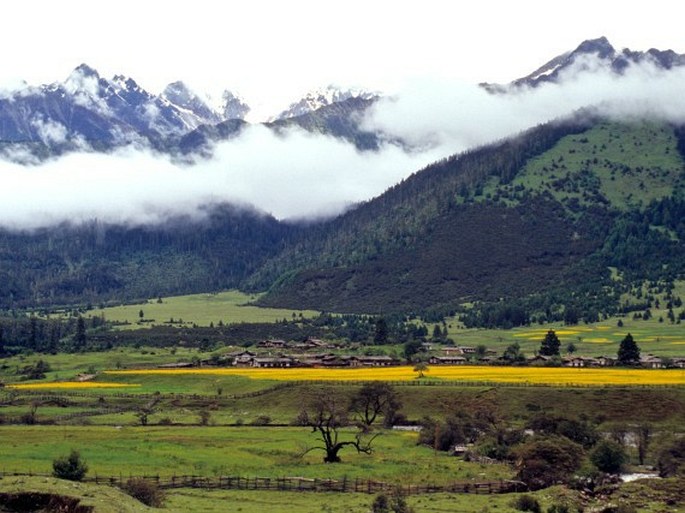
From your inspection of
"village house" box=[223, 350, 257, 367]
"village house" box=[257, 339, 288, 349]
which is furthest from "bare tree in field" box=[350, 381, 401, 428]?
"village house" box=[257, 339, 288, 349]

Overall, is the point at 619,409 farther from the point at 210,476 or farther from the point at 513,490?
the point at 210,476

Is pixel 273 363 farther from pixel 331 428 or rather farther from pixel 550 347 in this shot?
pixel 331 428

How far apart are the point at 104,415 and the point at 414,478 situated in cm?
4794

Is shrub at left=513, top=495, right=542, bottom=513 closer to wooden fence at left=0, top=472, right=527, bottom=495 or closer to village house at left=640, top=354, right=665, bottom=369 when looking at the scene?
wooden fence at left=0, top=472, right=527, bottom=495

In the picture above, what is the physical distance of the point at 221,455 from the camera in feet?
278

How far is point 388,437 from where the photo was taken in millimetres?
98750

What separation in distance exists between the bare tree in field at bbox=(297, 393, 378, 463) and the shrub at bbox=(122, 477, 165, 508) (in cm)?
2280

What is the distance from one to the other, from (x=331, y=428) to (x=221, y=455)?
1938 cm

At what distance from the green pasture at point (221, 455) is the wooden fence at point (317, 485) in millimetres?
2558

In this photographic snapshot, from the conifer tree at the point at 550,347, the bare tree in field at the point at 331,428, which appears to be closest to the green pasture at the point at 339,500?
the bare tree in field at the point at 331,428

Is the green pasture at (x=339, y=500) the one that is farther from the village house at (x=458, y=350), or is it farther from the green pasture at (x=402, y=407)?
the village house at (x=458, y=350)

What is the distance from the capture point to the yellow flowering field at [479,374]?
124600 mm

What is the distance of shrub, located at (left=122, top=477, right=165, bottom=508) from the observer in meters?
61.7

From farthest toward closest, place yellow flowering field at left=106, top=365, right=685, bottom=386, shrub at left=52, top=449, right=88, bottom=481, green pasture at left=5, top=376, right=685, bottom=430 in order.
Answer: yellow flowering field at left=106, top=365, right=685, bottom=386 < green pasture at left=5, top=376, right=685, bottom=430 < shrub at left=52, top=449, right=88, bottom=481
